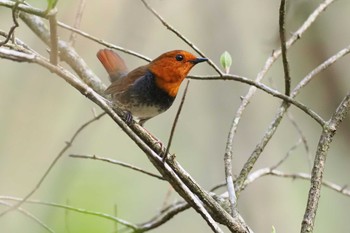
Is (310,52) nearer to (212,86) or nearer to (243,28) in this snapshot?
(212,86)

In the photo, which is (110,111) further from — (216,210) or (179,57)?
(179,57)

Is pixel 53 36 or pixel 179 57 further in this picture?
pixel 179 57

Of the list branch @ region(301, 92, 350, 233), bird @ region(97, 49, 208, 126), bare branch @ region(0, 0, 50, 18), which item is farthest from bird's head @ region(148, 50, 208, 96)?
bare branch @ region(0, 0, 50, 18)

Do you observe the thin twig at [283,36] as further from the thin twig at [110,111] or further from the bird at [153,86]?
the bird at [153,86]

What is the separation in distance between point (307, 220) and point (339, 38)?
8.18ft

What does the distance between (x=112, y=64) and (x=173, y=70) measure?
46 cm

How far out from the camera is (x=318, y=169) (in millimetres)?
1693

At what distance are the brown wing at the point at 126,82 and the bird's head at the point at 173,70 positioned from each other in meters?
0.10

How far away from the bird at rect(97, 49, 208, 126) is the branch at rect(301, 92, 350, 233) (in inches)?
35.8

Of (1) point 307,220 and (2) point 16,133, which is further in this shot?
(2) point 16,133

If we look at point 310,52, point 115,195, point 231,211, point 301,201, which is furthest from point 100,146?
point 115,195

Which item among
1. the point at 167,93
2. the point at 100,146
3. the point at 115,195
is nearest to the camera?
the point at 115,195

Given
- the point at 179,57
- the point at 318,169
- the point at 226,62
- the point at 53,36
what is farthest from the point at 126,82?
the point at 53,36

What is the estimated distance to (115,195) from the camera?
89 centimetres
